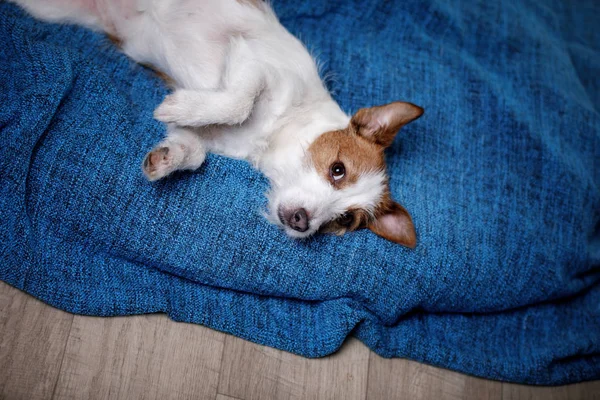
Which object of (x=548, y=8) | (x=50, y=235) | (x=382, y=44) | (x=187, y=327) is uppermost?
(x=548, y=8)

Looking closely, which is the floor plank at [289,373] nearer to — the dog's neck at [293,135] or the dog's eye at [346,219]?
the dog's eye at [346,219]

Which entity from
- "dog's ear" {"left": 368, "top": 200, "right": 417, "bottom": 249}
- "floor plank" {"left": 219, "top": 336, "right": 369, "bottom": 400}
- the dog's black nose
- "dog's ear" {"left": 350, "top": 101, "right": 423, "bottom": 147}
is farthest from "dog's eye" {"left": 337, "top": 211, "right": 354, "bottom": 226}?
"floor plank" {"left": 219, "top": 336, "right": 369, "bottom": 400}

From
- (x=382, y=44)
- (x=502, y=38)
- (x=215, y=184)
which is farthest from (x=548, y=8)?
(x=215, y=184)

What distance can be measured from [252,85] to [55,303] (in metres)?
1.42

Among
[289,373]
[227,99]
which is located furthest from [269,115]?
[289,373]

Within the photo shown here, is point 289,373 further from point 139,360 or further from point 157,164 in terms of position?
point 157,164

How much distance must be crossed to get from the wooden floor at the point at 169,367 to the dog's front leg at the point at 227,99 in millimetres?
1055

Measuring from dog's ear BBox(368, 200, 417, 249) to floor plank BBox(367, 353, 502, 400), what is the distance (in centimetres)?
72

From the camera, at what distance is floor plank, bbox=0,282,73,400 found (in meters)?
2.20

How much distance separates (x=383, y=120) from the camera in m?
2.46

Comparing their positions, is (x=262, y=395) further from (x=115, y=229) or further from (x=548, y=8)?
(x=548, y=8)

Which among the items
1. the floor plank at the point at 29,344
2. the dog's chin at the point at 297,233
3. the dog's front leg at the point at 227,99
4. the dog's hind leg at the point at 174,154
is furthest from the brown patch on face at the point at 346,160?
the floor plank at the point at 29,344

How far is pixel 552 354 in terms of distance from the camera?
2814 mm

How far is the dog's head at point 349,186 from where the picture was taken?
2.30m
